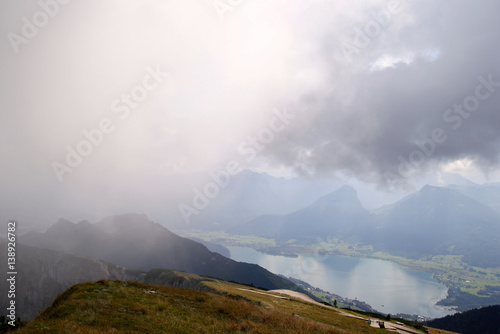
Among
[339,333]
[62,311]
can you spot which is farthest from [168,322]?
[339,333]

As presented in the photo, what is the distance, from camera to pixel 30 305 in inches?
7697

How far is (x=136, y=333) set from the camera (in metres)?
15.1

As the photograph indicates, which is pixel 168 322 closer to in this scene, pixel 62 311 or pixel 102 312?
pixel 102 312

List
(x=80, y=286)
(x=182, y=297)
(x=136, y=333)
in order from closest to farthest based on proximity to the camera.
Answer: (x=136, y=333)
(x=80, y=286)
(x=182, y=297)

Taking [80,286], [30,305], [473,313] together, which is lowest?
[30,305]

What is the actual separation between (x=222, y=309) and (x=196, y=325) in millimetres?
4689

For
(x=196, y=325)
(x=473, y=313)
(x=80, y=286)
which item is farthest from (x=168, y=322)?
(x=473, y=313)

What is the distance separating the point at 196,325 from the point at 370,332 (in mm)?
19729

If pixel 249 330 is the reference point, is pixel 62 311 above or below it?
below

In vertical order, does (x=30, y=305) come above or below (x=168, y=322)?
below

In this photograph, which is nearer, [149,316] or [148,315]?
[149,316]

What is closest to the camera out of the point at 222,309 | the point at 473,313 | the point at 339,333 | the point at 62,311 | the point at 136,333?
the point at 136,333

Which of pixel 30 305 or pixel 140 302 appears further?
pixel 30 305

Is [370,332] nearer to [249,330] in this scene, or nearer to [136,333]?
[249,330]
